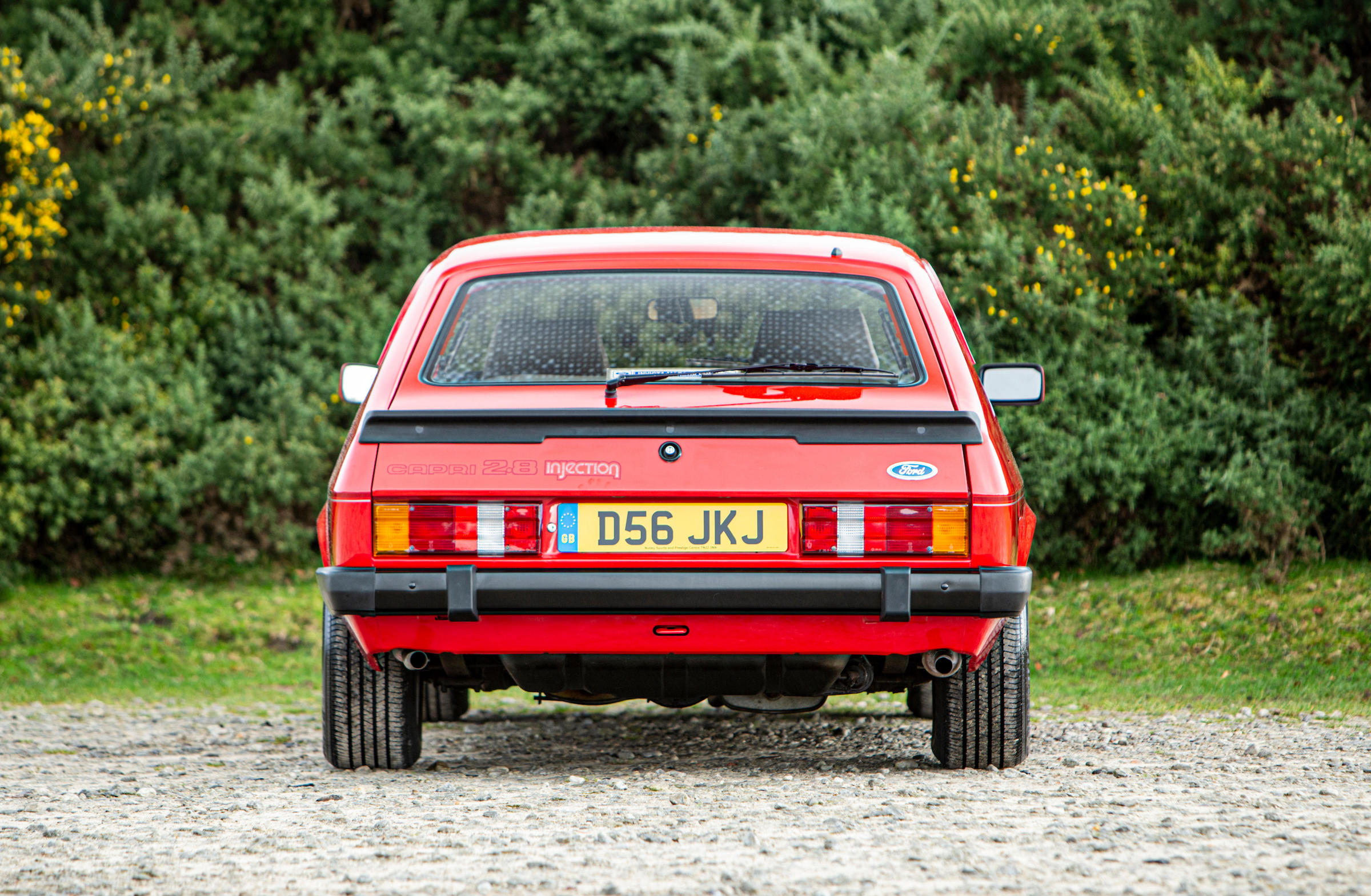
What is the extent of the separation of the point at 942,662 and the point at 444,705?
2.85m

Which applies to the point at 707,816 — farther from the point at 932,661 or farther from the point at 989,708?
the point at 989,708

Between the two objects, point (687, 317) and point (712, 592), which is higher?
point (687, 317)

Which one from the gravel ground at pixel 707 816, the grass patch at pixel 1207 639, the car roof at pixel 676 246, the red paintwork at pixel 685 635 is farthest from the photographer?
the grass patch at pixel 1207 639

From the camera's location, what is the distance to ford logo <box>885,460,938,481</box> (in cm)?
378

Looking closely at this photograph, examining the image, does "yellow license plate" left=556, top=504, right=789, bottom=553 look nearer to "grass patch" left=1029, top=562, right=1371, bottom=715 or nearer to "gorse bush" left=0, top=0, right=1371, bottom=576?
"grass patch" left=1029, top=562, right=1371, bottom=715

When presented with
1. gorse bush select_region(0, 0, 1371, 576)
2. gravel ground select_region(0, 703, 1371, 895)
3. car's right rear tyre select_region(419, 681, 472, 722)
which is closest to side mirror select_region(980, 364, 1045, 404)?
gravel ground select_region(0, 703, 1371, 895)

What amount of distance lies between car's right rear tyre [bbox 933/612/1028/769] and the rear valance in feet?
2.63

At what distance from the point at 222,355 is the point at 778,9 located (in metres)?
5.80

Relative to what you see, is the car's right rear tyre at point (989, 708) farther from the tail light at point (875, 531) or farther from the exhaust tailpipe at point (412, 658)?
the exhaust tailpipe at point (412, 658)

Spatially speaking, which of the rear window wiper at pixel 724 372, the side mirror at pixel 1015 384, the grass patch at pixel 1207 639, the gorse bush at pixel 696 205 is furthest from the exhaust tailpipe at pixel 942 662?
the gorse bush at pixel 696 205

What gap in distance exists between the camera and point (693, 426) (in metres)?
3.83

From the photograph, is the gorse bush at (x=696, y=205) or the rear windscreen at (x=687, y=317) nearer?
the rear windscreen at (x=687, y=317)

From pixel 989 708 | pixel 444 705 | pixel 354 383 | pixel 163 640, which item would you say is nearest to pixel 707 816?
pixel 989 708

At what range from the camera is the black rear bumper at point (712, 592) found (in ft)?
12.3
